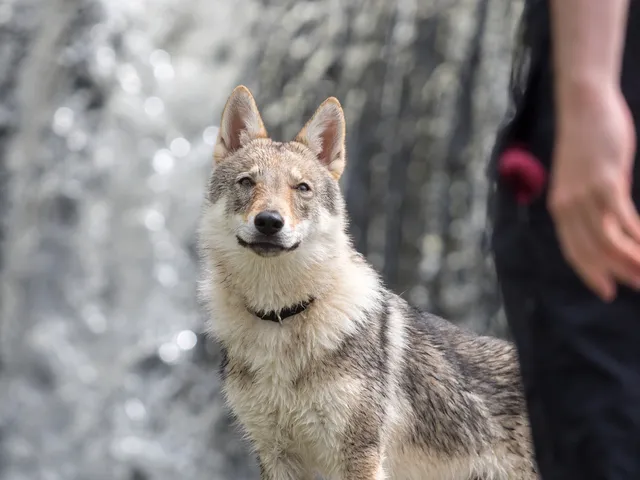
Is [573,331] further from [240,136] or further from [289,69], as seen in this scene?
[289,69]

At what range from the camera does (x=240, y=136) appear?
452 cm

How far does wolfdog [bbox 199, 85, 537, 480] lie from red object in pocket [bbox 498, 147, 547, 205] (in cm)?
→ 225

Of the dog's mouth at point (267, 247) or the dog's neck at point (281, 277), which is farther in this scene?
the dog's neck at point (281, 277)

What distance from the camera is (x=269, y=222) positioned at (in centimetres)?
380

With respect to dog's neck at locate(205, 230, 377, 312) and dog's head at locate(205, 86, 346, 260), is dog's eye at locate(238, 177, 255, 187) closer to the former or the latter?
dog's head at locate(205, 86, 346, 260)

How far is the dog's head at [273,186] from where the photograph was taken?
12.7 ft

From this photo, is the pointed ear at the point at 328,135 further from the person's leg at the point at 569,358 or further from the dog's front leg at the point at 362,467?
the person's leg at the point at 569,358

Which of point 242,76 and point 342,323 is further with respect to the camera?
point 242,76

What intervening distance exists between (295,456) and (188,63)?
561 cm

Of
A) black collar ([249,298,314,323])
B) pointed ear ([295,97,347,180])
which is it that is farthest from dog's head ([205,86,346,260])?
black collar ([249,298,314,323])

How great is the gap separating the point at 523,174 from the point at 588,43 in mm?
246

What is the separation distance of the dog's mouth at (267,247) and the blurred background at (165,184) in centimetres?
399

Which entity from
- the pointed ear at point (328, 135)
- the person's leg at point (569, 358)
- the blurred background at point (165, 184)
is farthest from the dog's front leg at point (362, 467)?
the blurred background at point (165, 184)

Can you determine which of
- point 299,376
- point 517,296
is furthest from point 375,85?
point 517,296
